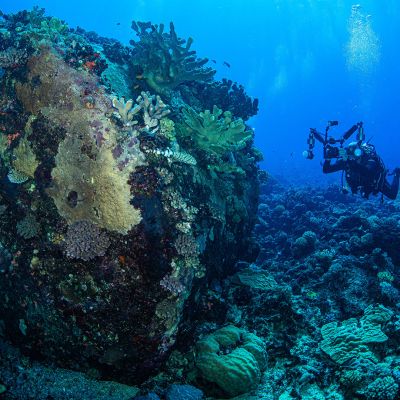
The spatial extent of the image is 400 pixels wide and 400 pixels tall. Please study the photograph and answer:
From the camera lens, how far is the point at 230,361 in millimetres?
4090

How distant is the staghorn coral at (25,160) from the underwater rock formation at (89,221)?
0.06ft

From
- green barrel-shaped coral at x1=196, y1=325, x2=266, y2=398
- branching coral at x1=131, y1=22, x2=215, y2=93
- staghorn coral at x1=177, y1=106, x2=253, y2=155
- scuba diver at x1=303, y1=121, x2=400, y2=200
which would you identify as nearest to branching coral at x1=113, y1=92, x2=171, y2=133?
staghorn coral at x1=177, y1=106, x2=253, y2=155

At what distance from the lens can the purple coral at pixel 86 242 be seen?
3676mm

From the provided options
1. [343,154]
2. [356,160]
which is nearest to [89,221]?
[343,154]

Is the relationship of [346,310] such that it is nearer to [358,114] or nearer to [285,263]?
[285,263]

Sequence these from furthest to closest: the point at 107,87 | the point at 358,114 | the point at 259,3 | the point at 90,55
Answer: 1. the point at 358,114
2. the point at 259,3
3. the point at 90,55
4. the point at 107,87

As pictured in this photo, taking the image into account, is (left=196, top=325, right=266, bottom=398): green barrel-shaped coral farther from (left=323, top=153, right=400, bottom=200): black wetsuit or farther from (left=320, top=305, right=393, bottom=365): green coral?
(left=323, top=153, right=400, bottom=200): black wetsuit

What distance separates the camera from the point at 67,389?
3.76m

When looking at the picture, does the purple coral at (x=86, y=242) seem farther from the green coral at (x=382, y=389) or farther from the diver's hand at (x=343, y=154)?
the diver's hand at (x=343, y=154)

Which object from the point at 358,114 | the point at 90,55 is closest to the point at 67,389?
the point at 90,55

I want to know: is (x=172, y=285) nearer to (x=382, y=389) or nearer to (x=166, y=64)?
(x=382, y=389)

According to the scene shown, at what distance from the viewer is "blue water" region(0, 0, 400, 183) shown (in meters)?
88.9

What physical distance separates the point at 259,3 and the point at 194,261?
10185 cm

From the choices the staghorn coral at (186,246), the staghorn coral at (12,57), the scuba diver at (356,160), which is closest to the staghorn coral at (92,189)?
the staghorn coral at (186,246)
